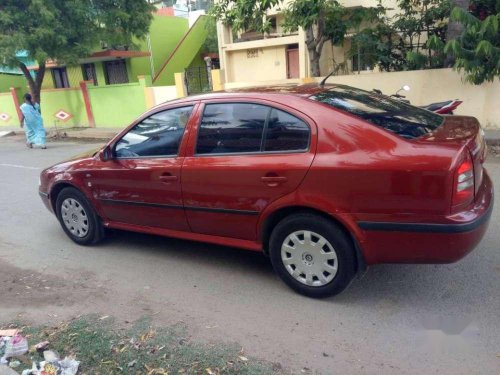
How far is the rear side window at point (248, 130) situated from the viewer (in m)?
3.37

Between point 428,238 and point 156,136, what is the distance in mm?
2475

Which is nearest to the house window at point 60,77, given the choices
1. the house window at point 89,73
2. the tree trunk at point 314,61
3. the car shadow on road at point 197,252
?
the house window at point 89,73

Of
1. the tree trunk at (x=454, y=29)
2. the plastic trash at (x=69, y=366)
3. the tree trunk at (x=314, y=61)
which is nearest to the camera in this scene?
the plastic trash at (x=69, y=366)

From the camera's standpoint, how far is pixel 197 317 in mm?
3395

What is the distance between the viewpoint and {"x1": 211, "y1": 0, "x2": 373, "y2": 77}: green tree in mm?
11109

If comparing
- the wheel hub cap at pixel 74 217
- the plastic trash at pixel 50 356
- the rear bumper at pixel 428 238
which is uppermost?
the rear bumper at pixel 428 238

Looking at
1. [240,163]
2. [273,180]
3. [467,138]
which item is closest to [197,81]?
[240,163]

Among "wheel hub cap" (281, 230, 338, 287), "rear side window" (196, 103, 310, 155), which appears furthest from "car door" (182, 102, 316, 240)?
"wheel hub cap" (281, 230, 338, 287)

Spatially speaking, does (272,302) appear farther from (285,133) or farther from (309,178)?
(285,133)

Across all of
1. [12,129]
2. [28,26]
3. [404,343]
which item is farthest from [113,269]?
[12,129]

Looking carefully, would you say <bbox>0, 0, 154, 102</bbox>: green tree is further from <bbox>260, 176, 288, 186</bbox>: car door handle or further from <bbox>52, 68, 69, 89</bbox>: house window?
<bbox>260, 176, 288, 186</bbox>: car door handle

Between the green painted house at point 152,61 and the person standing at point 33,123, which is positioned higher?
the green painted house at point 152,61

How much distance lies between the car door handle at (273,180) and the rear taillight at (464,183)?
1.15m

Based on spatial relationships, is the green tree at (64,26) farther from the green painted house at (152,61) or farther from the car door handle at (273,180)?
the car door handle at (273,180)
